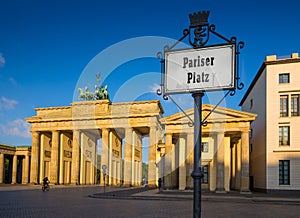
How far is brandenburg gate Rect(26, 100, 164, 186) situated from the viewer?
53.9 meters

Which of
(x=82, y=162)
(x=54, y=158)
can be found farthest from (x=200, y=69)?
(x=82, y=162)

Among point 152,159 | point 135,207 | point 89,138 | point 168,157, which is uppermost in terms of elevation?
point 89,138

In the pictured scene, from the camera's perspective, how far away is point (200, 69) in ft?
14.5

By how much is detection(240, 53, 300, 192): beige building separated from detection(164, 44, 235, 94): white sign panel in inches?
1462

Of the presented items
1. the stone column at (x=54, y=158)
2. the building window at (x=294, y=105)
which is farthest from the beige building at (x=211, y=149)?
the stone column at (x=54, y=158)

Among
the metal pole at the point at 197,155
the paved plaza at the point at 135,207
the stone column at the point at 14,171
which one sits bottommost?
the stone column at the point at 14,171

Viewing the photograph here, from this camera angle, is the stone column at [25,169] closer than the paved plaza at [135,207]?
No

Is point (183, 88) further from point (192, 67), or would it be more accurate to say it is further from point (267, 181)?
point (267, 181)

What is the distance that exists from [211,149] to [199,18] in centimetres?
4184

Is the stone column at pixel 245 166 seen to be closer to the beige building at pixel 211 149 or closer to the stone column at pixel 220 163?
the beige building at pixel 211 149

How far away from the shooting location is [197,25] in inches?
177

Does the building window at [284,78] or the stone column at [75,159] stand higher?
the building window at [284,78]

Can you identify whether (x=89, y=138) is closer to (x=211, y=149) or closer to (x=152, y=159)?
(x=152, y=159)

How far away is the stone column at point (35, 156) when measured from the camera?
5762cm
